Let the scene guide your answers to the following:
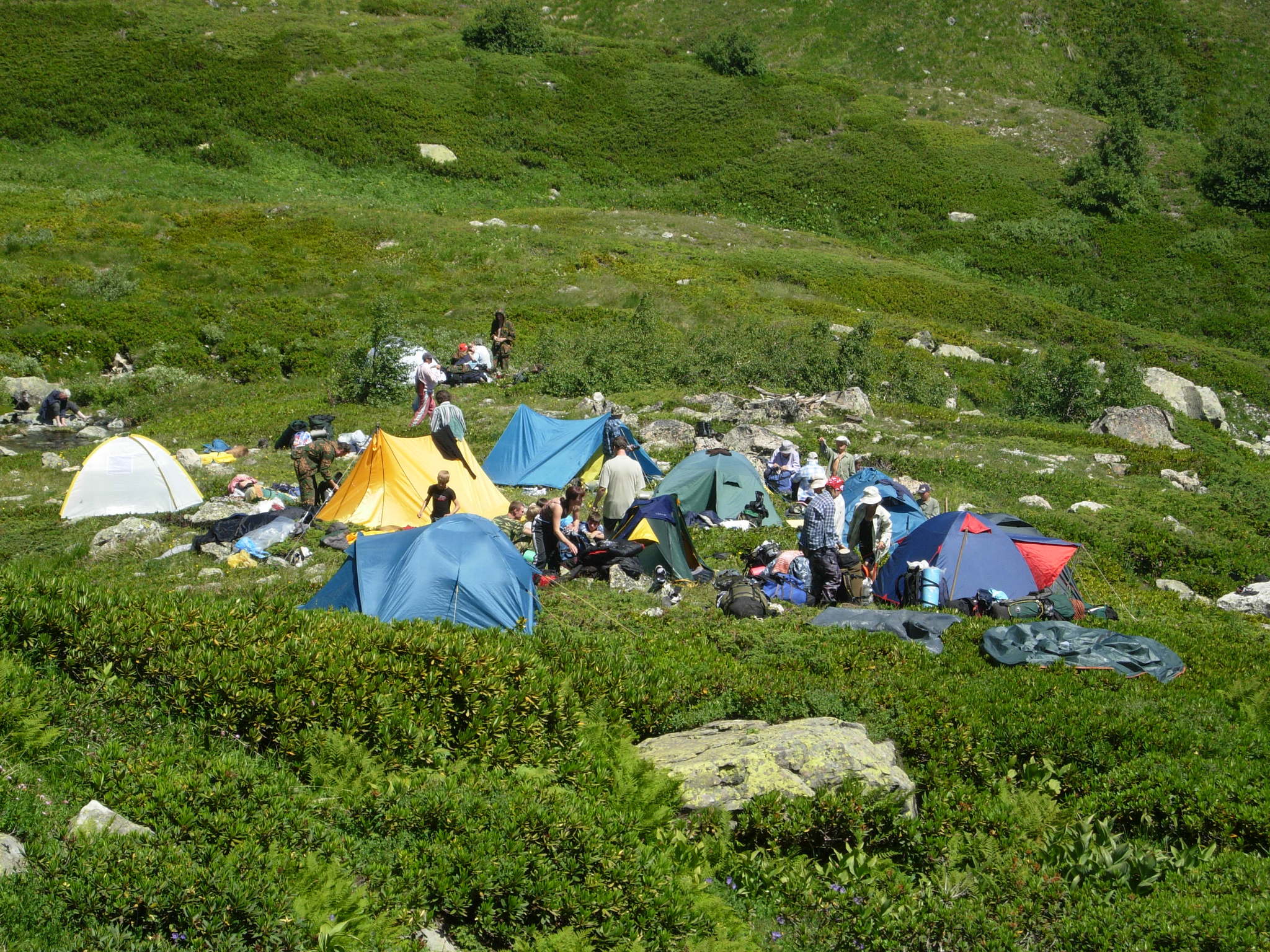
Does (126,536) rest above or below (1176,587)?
below

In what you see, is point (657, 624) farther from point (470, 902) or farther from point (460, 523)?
point (470, 902)

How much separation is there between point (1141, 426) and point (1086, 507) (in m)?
9.88

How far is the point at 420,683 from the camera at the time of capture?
7.20 m

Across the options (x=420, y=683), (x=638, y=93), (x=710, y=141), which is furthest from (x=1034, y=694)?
(x=638, y=93)

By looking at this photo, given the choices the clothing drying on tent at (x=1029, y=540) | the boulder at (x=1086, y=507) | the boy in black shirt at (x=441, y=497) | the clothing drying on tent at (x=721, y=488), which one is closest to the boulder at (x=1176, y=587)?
the boulder at (x=1086, y=507)

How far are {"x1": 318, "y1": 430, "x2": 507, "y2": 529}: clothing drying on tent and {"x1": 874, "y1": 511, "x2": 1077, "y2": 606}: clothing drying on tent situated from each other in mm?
7211

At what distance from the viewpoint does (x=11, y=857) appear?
14.9ft

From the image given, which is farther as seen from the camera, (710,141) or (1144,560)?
(710,141)

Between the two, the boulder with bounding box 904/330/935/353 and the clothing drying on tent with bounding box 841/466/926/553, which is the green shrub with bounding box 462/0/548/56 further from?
the clothing drying on tent with bounding box 841/466/926/553

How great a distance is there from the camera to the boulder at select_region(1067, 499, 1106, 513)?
1788 centimetres

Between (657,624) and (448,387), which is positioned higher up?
(657,624)

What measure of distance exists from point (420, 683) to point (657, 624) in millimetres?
4055

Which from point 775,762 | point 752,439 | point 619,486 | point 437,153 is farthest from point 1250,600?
point 437,153

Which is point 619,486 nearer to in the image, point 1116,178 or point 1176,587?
point 1176,587
